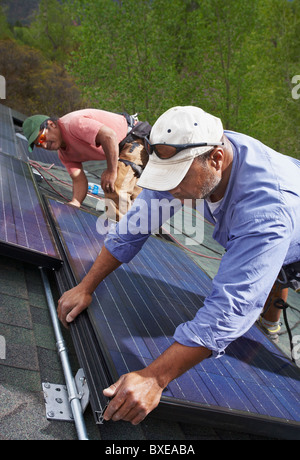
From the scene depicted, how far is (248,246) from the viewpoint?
69.3 inches

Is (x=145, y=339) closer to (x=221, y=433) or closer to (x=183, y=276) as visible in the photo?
(x=221, y=433)

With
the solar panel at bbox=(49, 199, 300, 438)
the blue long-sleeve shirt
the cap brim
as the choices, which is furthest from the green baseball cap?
the blue long-sleeve shirt

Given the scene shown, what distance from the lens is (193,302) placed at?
2.80 meters

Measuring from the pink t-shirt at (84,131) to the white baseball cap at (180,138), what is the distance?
8.75ft

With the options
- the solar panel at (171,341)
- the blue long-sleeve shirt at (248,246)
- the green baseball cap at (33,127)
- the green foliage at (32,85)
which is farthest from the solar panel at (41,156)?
the green foliage at (32,85)

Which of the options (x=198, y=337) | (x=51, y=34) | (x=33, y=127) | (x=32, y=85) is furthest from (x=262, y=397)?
(x=51, y=34)

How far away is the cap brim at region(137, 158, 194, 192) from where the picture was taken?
1962 millimetres

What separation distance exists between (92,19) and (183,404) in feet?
61.7

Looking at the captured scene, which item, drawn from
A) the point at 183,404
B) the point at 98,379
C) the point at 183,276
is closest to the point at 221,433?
the point at 183,404

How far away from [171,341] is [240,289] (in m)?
0.61

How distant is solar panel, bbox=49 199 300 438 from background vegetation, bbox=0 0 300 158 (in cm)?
1530

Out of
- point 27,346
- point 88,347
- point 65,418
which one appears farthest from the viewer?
point 27,346

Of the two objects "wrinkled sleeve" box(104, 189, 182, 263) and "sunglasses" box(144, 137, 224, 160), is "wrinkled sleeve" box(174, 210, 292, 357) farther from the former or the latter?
"wrinkled sleeve" box(104, 189, 182, 263)

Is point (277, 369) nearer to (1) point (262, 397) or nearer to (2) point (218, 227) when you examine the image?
(1) point (262, 397)
